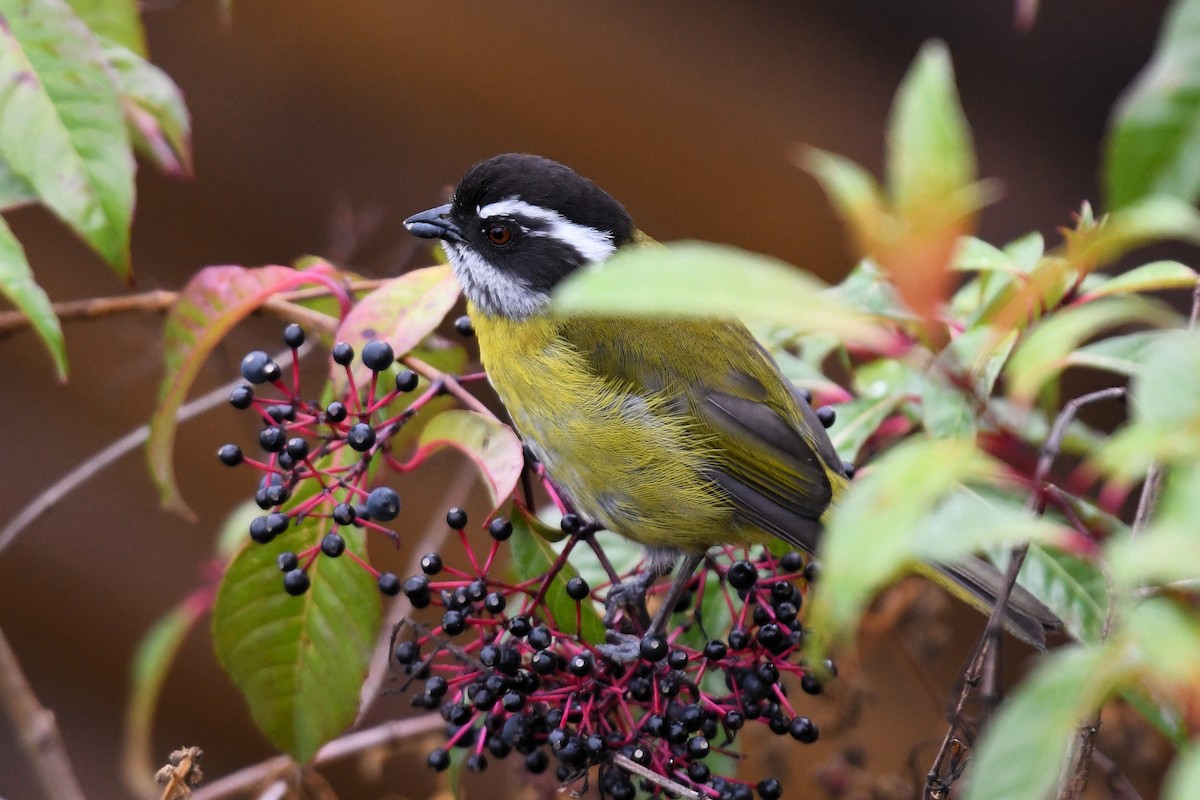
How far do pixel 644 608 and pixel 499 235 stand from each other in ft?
3.71

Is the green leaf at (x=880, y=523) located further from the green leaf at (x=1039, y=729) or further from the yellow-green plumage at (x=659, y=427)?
the yellow-green plumage at (x=659, y=427)

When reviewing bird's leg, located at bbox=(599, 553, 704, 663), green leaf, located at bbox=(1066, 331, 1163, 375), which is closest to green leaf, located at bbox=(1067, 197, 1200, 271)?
bird's leg, located at bbox=(599, 553, 704, 663)

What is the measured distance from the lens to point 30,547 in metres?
4.24

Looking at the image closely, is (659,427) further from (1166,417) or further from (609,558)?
(1166,417)

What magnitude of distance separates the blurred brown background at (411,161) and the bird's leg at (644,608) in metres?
1.83

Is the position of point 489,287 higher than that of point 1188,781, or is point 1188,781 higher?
point 1188,781

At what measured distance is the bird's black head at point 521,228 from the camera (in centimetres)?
288

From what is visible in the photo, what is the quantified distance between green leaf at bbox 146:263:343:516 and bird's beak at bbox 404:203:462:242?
741mm

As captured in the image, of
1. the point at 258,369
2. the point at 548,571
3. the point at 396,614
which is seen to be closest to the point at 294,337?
the point at 258,369

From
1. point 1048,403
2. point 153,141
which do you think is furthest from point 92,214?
point 1048,403

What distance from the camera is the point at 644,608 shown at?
7.70ft

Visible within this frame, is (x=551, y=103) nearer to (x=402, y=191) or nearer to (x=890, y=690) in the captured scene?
(x=402, y=191)

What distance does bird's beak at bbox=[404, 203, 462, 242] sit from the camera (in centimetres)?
301

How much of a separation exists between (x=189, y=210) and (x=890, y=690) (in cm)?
333
